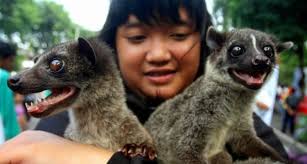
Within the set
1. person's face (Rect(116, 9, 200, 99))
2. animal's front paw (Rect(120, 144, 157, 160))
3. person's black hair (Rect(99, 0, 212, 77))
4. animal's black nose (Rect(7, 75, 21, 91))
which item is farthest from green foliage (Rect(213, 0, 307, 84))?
animal's black nose (Rect(7, 75, 21, 91))

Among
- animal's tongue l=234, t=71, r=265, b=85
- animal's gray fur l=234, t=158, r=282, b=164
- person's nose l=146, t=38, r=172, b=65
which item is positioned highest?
animal's tongue l=234, t=71, r=265, b=85

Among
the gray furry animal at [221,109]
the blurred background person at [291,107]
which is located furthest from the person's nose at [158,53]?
the blurred background person at [291,107]

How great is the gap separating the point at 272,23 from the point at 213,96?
35.4ft

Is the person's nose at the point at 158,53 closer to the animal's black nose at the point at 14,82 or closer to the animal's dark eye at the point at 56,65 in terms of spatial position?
the animal's dark eye at the point at 56,65

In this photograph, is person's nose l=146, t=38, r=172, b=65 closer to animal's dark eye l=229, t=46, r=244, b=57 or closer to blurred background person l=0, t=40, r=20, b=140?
animal's dark eye l=229, t=46, r=244, b=57

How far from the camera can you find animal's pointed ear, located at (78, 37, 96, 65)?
3135 millimetres

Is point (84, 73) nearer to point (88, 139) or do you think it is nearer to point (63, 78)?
point (63, 78)

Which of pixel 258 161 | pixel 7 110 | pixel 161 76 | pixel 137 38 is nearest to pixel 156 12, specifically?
pixel 137 38

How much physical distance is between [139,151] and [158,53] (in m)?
0.92

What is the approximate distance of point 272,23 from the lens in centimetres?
1342

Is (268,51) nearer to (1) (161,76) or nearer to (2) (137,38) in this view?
(1) (161,76)

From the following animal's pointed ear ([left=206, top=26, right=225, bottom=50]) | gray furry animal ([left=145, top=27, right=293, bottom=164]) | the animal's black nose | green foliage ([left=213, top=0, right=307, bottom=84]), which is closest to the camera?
the animal's black nose

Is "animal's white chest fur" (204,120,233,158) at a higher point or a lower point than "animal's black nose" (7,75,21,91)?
lower

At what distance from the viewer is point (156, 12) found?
145 inches
